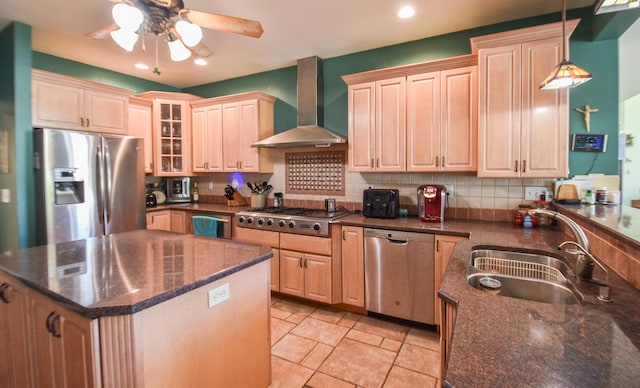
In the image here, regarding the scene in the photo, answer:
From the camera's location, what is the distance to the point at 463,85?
104 inches

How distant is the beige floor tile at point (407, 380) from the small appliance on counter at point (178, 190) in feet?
12.3

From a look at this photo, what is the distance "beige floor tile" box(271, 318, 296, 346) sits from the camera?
8.30 feet

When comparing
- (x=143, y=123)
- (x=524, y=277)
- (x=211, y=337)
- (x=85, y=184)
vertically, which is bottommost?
(x=211, y=337)

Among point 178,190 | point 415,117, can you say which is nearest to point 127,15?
point 415,117

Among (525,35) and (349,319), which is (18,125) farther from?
(525,35)

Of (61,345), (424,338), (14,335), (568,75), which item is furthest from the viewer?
(424,338)

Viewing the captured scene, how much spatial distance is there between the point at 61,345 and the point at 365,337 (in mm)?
2039

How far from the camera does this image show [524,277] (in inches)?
60.9

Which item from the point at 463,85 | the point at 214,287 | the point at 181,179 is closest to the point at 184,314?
the point at 214,287

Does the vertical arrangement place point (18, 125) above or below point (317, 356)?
above

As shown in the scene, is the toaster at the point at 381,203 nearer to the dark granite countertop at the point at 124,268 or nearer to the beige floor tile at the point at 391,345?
the beige floor tile at the point at 391,345

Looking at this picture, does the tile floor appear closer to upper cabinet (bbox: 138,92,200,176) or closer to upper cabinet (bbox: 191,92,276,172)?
upper cabinet (bbox: 191,92,276,172)

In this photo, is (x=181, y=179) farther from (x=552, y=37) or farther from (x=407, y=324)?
(x=552, y=37)

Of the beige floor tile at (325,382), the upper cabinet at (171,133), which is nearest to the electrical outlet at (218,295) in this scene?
the beige floor tile at (325,382)
